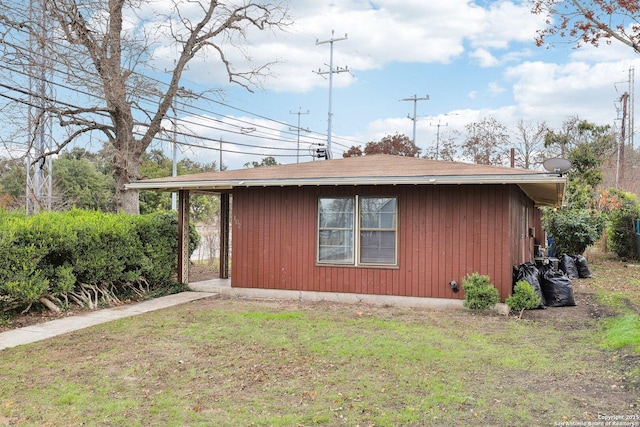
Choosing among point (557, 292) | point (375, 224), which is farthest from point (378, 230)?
point (557, 292)

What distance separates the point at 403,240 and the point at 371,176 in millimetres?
1277

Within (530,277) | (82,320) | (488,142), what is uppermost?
(488,142)

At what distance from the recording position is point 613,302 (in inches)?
331

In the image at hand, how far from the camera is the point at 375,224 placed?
841cm

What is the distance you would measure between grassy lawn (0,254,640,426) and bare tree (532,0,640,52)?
3946mm

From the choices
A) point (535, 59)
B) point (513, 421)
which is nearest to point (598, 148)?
point (535, 59)

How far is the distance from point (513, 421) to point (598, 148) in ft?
63.7

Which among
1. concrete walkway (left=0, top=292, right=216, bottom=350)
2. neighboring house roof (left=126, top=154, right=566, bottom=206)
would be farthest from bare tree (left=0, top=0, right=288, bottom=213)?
concrete walkway (left=0, top=292, right=216, bottom=350)

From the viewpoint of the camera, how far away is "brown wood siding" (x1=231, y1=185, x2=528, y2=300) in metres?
7.76

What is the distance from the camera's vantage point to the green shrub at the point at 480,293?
740 centimetres

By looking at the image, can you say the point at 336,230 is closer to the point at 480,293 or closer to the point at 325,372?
the point at 480,293

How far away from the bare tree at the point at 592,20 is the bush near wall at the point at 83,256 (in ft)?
25.1

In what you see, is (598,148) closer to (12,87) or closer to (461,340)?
(461,340)

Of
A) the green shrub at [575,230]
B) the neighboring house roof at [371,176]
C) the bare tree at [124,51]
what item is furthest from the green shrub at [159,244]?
the green shrub at [575,230]
